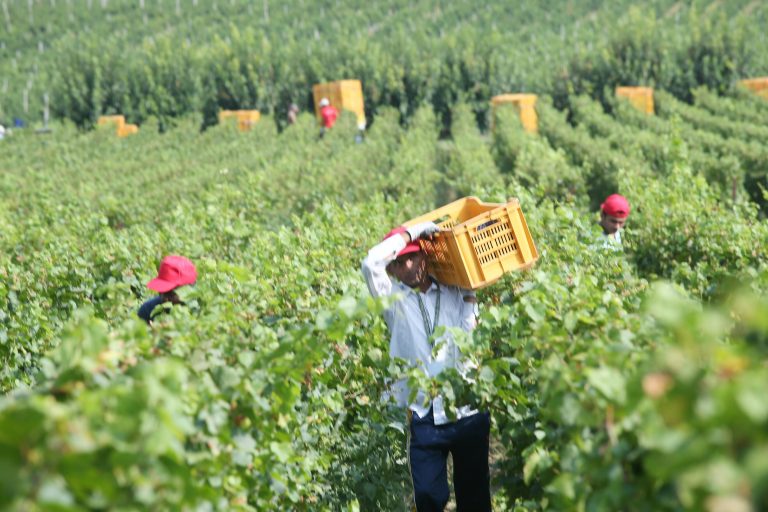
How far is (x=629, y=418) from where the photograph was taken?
7.09 ft

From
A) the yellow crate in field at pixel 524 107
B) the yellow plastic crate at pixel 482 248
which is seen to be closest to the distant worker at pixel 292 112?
the yellow crate in field at pixel 524 107

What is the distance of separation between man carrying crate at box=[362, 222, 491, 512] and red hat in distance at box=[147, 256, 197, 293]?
908 mm

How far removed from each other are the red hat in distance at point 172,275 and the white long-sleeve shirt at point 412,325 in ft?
2.99

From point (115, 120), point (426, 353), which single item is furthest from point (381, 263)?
point (115, 120)

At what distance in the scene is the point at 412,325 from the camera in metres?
3.90

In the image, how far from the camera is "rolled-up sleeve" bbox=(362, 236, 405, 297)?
3.81m

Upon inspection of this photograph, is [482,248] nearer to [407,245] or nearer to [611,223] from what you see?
[407,245]

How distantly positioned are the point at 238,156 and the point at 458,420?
12.0m

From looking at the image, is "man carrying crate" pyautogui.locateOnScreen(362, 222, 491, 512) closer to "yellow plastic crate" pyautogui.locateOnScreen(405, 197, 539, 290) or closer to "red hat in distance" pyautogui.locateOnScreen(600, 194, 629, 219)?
"yellow plastic crate" pyautogui.locateOnScreen(405, 197, 539, 290)

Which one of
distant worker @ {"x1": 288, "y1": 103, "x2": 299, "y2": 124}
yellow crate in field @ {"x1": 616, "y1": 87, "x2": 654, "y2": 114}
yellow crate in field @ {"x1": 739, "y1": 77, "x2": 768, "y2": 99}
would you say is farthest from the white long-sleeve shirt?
distant worker @ {"x1": 288, "y1": 103, "x2": 299, "y2": 124}

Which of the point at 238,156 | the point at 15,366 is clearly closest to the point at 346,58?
the point at 238,156

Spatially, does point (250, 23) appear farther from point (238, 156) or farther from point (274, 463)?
point (274, 463)

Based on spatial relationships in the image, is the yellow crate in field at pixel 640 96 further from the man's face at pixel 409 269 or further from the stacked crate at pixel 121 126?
the man's face at pixel 409 269

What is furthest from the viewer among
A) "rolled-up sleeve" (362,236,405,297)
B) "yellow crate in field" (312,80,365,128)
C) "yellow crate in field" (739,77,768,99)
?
"yellow crate in field" (312,80,365,128)
